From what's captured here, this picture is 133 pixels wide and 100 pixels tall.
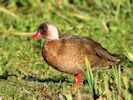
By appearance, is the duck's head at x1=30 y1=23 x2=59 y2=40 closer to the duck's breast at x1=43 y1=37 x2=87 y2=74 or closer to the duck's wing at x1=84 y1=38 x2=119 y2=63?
the duck's breast at x1=43 y1=37 x2=87 y2=74

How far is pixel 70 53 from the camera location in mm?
7609

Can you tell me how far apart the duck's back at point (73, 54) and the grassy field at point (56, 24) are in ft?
0.66

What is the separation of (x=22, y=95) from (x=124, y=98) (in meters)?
1.56

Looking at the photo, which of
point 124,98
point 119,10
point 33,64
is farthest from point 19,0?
point 124,98

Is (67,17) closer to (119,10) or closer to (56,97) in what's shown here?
(119,10)

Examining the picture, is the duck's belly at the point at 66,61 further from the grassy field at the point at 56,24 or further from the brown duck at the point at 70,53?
the grassy field at the point at 56,24

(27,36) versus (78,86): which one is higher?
(27,36)

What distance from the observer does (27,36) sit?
1190 cm

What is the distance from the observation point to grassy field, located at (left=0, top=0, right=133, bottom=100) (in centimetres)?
855

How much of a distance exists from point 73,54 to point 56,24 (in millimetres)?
4905

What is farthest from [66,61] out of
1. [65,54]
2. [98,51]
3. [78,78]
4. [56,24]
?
[56,24]

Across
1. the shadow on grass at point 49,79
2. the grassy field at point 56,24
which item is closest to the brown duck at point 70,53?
the grassy field at point 56,24

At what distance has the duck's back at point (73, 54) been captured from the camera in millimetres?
7543

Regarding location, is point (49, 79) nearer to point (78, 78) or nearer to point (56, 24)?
point (78, 78)
